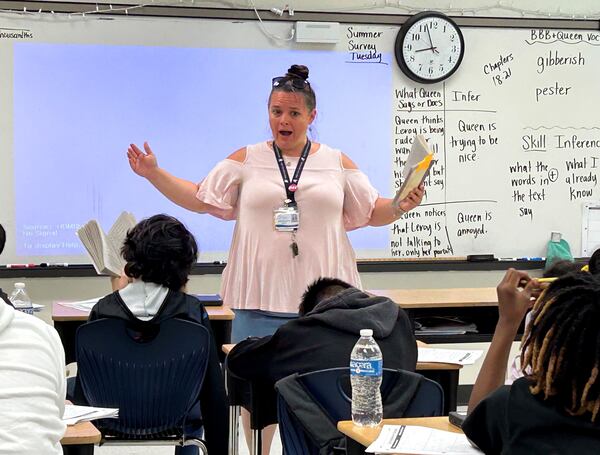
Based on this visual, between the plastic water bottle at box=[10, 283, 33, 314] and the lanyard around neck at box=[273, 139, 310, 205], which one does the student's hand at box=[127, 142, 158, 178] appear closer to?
the lanyard around neck at box=[273, 139, 310, 205]

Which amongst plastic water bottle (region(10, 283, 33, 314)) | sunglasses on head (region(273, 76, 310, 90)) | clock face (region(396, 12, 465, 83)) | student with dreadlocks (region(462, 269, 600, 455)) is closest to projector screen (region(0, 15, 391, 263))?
clock face (region(396, 12, 465, 83))

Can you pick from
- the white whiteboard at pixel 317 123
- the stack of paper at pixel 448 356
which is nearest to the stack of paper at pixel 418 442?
the stack of paper at pixel 448 356

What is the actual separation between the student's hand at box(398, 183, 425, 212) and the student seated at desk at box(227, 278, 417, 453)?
1.08 metres

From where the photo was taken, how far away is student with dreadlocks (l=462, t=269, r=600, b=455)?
68.0 inches

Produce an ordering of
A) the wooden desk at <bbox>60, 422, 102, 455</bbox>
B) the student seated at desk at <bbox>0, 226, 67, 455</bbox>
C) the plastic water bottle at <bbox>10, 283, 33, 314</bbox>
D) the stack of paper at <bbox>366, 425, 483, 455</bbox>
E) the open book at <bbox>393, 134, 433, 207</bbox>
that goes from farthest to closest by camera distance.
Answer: the plastic water bottle at <bbox>10, 283, 33, 314</bbox>
the open book at <bbox>393, 134, 433, 207</bbox>
the wooden desk at <bbox>60, 422, 102, 455</bbox>
the stack of paper at <bbox>366, 425, 483, 455</bbox>
the student seated at desk at <bbox>0, 226, 67, 455</bbox>

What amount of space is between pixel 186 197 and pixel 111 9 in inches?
77.5

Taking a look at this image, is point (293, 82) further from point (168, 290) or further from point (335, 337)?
point (335, 337)

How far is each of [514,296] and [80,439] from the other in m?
1.16

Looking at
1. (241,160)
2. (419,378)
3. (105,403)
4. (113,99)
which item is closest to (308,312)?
(419,378)

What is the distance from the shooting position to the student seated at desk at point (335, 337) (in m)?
2.86

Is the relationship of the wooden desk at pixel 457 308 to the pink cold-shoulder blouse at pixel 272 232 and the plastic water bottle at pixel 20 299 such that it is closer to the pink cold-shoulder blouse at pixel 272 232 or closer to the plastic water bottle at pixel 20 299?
the pink cold-shoulder blouse at pixel 272 232

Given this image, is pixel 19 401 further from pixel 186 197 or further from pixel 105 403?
pixel 186 197

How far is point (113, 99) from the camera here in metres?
5.71

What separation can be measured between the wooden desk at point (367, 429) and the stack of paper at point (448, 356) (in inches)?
36.5
